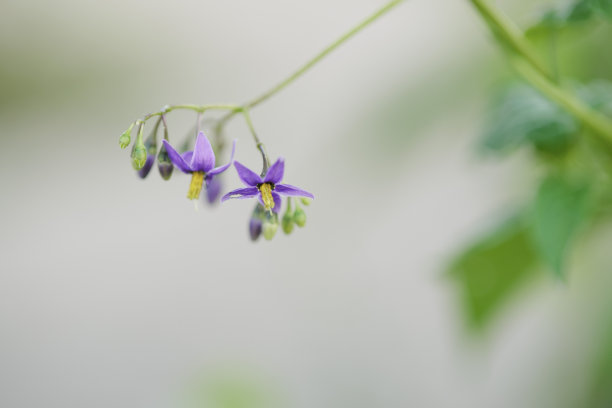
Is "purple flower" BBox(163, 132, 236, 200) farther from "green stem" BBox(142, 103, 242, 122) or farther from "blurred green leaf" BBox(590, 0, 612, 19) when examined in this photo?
"blurred green leaf" BBox(590, 0, 612, 19)

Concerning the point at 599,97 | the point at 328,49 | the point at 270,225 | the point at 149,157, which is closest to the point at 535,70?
the point at 599,97

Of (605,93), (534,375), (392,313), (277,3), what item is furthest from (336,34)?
(605,93)

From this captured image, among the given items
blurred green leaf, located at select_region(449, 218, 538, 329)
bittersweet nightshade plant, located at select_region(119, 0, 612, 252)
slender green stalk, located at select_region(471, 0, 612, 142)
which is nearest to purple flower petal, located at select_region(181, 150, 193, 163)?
bittersweet nightshade plant, located at select_region(119, 0, 612, 252)

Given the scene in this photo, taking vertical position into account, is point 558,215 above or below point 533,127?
below

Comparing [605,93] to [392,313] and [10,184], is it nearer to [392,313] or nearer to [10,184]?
[392,313]

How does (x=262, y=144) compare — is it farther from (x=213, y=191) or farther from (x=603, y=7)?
(x=603, y=7)

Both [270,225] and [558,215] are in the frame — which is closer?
[270,225]

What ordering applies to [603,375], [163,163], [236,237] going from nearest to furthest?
[163,163] → [603,375] → [236,237]
